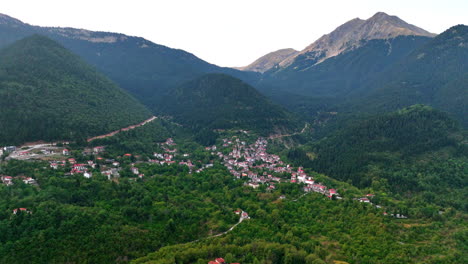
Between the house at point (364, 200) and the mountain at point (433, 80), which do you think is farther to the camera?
the mountain at point (433, 80)

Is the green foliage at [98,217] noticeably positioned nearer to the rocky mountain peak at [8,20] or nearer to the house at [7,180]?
the house at [7,180]

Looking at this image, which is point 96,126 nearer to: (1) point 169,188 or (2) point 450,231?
(1) point 169,188

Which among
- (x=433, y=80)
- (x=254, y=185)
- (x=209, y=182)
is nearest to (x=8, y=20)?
(x=209, y=182)

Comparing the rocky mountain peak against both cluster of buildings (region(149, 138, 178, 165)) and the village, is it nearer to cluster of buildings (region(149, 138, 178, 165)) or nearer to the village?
cluster of buildings (region(149, 138, 178, 165))

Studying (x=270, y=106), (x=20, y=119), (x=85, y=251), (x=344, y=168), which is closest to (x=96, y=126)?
(x=20, y=119)

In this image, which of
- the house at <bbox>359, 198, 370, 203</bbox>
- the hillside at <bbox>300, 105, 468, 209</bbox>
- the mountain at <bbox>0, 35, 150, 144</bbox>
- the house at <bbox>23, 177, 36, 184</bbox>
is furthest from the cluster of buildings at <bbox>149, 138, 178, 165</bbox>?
the house at <bbox>359, 198, 370, 203</bbox>

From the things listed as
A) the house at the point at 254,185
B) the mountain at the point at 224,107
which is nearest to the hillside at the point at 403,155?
the house at the point at 254,185
